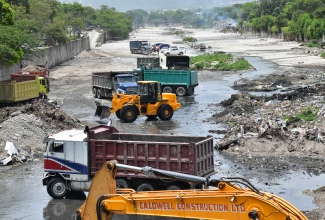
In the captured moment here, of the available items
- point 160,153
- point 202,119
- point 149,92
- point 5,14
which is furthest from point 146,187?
point 5,14

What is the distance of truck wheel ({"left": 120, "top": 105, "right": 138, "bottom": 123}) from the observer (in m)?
38.7

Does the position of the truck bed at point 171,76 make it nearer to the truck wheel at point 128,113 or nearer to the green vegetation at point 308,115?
the truck wheel at point 128,113

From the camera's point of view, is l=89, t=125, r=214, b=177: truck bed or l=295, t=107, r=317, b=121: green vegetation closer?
l=89, t=125, r=214, b=177: truck bed

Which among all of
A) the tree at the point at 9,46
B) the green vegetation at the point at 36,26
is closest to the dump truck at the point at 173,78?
the green vegetation at the point at 36,26

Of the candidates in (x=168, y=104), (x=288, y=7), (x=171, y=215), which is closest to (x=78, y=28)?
(x=288, y=7)

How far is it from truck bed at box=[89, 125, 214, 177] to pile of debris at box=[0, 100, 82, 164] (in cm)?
736

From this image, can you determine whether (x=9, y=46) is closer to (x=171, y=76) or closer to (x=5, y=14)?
(x=5, y=14)

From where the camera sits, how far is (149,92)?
38594mm

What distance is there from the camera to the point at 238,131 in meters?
31.8

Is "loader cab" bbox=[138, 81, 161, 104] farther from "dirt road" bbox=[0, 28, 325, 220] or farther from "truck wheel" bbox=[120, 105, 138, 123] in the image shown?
"dirt road" bbox=[0, 28, 325, 220]

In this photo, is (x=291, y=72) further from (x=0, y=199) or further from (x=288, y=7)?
(x=288, y=7)

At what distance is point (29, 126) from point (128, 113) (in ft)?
26.9

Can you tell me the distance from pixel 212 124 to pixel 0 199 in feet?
57.2

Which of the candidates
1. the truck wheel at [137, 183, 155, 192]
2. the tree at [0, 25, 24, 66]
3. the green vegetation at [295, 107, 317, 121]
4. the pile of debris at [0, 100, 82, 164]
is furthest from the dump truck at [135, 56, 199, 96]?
the truck wheel at [137, 183, 155, 192]
